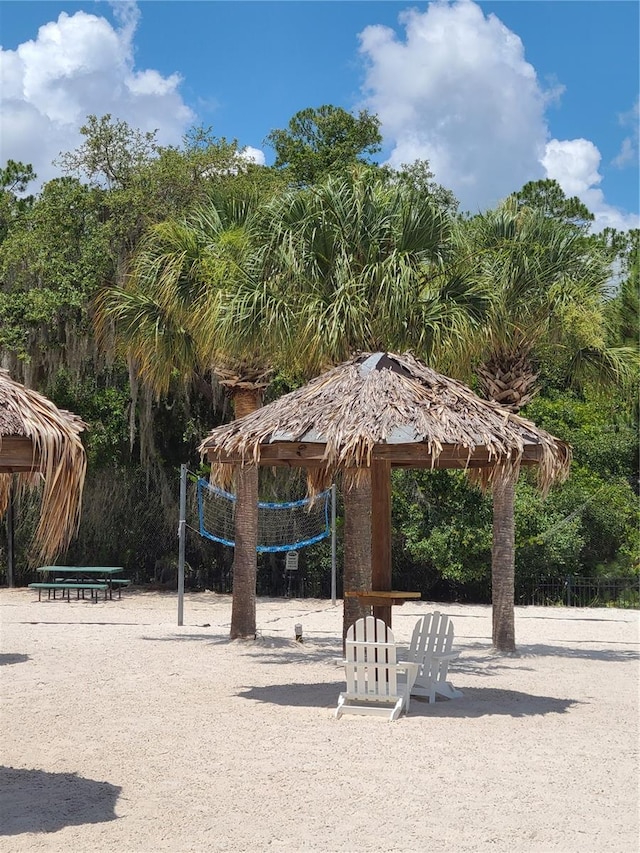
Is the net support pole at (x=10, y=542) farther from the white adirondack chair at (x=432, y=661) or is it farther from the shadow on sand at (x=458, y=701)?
the white adirondack chair at (x=432, y=661)

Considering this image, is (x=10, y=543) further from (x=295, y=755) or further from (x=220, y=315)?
(x=295, y=755)

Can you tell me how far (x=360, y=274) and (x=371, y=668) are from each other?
5.00 meters

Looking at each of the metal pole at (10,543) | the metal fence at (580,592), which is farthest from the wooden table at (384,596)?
the metal pole at (10,543)

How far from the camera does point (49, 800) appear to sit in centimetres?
627

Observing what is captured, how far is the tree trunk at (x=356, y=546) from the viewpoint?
12.3 m

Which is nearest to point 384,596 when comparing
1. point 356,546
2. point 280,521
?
point 356,546

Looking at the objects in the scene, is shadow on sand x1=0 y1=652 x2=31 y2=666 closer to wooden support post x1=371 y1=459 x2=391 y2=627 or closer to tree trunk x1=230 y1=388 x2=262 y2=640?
tree trunk x1=230 y1=388 x2=262 y2=640

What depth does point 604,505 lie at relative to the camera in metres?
23.2

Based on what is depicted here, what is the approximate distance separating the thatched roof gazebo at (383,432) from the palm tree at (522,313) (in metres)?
2.84

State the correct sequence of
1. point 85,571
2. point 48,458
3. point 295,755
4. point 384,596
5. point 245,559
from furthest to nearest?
point 85,571
point 245,559
point 384,596
point 295,755
point 48,458

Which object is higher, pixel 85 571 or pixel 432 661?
pixel 85 571

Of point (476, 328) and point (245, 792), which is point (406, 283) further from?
point (245, 792)

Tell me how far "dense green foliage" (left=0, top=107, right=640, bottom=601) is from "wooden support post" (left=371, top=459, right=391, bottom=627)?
2360 millimetres

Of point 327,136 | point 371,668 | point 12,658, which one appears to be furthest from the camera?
point 327,136
